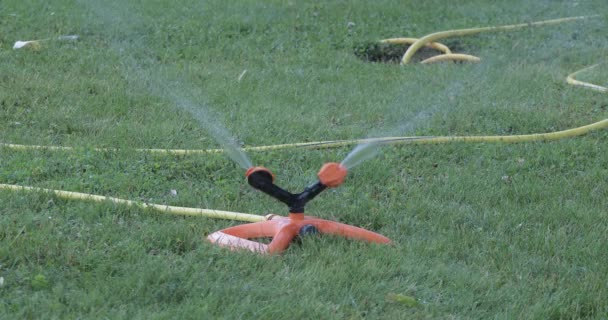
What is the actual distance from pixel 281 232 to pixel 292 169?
1.13 m

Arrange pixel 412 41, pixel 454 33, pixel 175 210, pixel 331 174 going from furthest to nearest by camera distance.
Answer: pixel 454 33, pixel 412 41, pixel 175 210, pixel 331 174

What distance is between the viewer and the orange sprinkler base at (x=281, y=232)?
3514 mm

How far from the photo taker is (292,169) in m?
4.63

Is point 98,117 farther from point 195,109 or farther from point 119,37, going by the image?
point 119,37

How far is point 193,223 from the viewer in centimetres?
376

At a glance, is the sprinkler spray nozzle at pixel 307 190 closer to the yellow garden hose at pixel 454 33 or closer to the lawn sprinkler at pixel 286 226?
the lawn sprinkler at pixel 286 226

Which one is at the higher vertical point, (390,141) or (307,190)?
(307,190)

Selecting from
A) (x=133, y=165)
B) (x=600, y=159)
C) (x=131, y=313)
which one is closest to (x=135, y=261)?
(x=131, y=313)

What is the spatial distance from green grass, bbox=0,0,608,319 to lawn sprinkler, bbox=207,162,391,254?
0.06 meters

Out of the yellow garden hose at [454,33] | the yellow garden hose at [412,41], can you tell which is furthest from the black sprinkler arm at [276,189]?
the yellow garden hose at [412,41]

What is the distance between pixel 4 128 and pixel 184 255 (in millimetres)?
2142

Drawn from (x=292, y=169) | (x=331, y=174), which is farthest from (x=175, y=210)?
(x=292, y=169)

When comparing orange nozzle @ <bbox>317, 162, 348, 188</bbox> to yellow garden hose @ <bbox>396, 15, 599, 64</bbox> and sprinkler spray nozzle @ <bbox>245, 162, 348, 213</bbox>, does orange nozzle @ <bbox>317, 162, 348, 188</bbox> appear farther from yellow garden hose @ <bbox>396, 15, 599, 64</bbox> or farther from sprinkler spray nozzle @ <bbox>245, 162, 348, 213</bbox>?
yellow garden hose @ <bbox>396, 15, 599, 64</bbox>

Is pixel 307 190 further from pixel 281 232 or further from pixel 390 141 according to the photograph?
pixel 390 141
